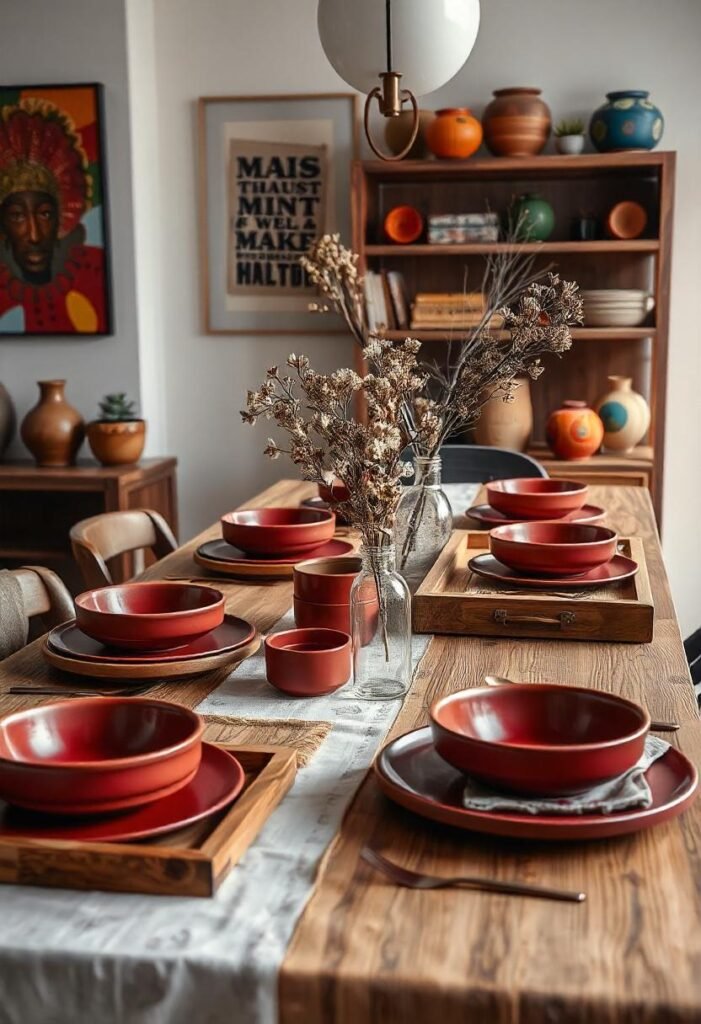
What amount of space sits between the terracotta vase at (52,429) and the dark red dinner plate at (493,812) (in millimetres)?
3222

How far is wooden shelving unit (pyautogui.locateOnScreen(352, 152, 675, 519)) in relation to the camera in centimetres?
396

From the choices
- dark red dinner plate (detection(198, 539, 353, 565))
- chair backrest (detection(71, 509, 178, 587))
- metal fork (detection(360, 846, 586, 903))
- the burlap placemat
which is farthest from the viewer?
chair backrest (detection(71, 509, 178, 587))

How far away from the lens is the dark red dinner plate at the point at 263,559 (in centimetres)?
209

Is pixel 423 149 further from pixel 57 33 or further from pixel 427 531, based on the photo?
pixel 427 531

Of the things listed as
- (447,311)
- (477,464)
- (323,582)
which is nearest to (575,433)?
(447,311)

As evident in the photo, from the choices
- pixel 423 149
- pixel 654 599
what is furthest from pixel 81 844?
pixel 423 149

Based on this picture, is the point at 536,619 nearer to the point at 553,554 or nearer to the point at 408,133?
the point at 553,554

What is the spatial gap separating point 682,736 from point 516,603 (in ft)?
1.51

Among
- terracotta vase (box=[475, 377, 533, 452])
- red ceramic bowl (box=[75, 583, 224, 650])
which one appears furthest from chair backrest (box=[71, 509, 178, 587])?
terracotta vase (box=[475, 377, 533, 452])

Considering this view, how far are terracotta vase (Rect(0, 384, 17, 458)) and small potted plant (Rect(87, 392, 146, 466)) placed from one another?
388mm

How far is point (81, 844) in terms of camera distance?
0.96m

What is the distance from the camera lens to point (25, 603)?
1906 mm

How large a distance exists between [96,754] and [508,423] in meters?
3.13

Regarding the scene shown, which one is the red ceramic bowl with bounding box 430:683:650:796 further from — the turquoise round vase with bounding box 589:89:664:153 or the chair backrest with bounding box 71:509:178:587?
the turquoise round vase with bounding box 589:89:664:153
